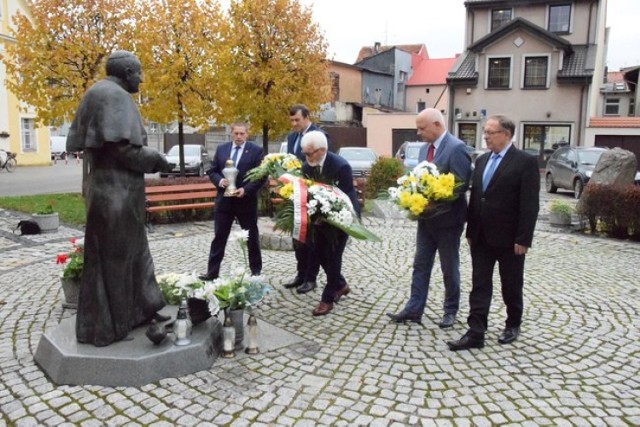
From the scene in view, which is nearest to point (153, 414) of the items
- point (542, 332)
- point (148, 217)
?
point (542, 332)

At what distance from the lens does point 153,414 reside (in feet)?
11.7

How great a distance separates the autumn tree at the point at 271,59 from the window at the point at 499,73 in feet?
49.7

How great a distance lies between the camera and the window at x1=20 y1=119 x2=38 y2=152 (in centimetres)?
3092

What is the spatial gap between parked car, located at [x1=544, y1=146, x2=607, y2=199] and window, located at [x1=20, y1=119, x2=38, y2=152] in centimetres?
2747

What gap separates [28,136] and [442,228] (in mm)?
31911

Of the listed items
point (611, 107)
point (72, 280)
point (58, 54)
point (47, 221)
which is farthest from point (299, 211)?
point (611, 107)

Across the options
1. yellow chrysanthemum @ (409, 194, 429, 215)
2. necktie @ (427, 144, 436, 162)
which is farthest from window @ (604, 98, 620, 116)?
yellow chrysanthemum @ (409, 194, 429, 215)

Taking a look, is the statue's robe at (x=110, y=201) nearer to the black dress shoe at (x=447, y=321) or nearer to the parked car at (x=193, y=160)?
the black dress shoe at (x=447, y=321)

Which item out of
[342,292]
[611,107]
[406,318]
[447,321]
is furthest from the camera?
[611,107]

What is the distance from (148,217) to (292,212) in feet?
21.1

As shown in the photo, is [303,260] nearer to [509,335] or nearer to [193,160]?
[509,335]

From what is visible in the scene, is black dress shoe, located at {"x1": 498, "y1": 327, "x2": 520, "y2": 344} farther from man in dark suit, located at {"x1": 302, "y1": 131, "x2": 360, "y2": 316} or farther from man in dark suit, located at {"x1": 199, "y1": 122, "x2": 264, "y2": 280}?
man in dark suit, located at {"x1": 199, "y1": 122, "x2": 264, "y2": 280}

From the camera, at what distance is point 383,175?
1505 cm

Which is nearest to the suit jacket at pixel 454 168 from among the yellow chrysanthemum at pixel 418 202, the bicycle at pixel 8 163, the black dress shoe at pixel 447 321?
the yellow chrysanthemum at pixel 418 202
